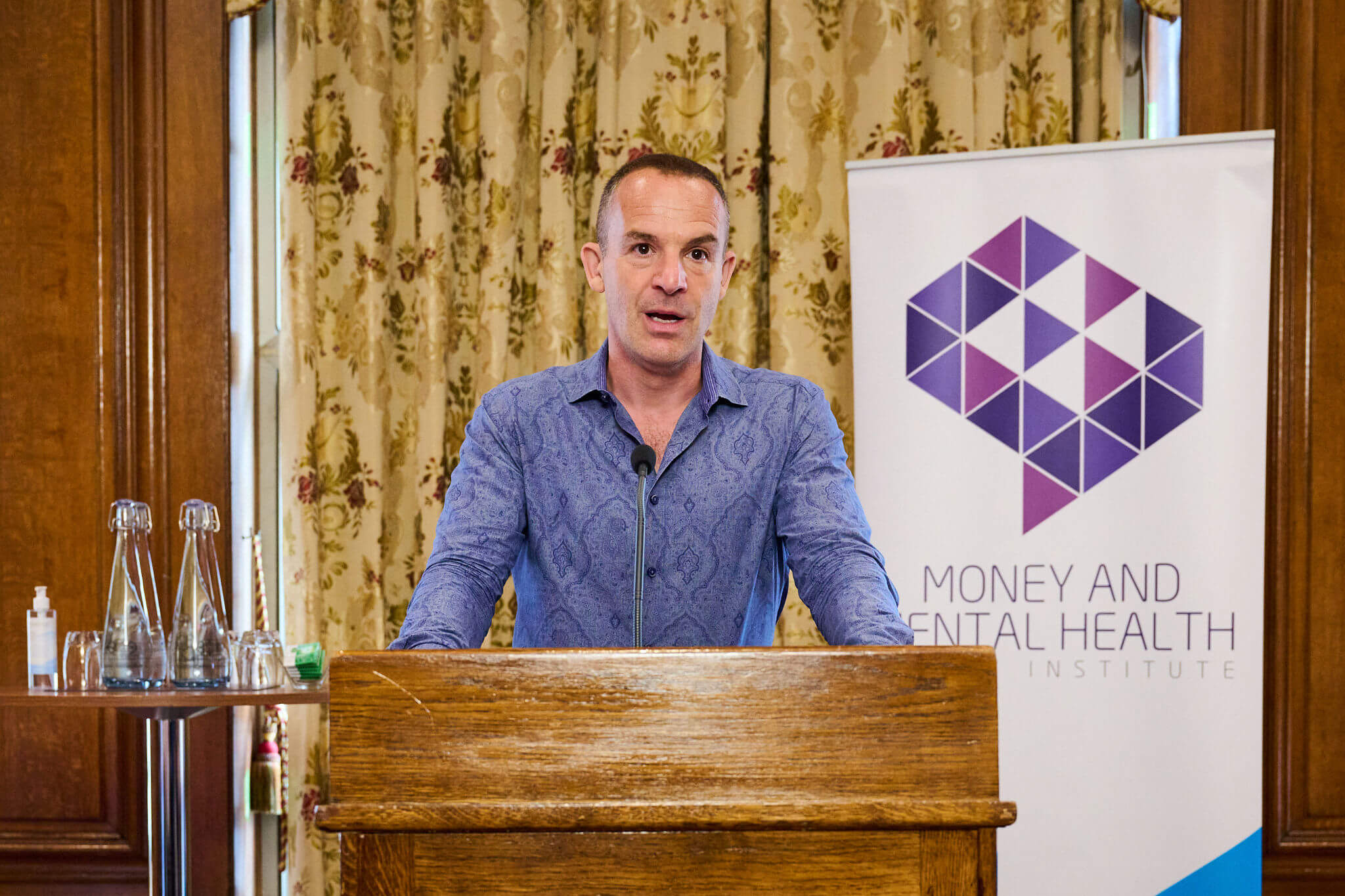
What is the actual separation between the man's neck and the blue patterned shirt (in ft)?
0.10

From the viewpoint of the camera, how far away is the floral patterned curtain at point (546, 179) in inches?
128

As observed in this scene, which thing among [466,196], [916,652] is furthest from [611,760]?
[466,196]

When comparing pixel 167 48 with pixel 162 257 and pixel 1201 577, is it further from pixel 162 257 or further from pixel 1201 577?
pixel 1201 577

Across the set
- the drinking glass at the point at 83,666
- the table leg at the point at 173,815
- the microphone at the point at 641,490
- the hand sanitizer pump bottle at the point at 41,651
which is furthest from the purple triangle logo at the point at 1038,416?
the hand sanitizer pump bottle at the point at 41,651

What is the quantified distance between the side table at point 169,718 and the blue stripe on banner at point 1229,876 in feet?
6.44

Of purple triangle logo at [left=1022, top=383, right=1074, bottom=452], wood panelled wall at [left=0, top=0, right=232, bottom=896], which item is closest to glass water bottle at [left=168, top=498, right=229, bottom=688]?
wood panelled wall at [left=0, top=0, right=232, bottom=896]

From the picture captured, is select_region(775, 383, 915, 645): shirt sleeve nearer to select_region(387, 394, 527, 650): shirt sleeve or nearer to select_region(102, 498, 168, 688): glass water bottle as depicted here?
select_region(387, 394, 527, 650): shirt sleeve

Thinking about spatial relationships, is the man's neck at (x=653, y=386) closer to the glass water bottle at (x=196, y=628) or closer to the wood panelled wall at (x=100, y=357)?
the glass water bottle at (x=196, y=628)

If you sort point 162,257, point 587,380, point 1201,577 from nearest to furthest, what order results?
point 587,380 → point 1201,577 → point 162,257

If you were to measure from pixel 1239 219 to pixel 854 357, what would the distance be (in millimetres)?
936

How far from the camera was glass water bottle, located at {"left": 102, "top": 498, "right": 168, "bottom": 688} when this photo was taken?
2529 millimetres

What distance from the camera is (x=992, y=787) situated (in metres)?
1.02

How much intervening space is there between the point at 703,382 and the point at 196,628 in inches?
54.1

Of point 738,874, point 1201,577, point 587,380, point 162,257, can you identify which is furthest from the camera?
point 162,257
